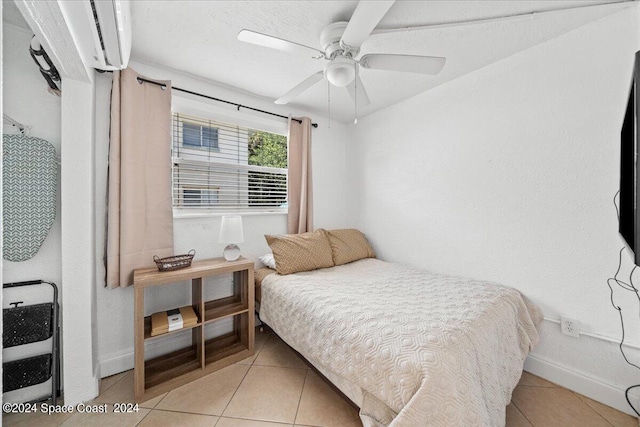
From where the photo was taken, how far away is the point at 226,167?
2553 mm

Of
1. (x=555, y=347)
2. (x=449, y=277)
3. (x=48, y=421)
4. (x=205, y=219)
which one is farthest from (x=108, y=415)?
(x=555, y=347)

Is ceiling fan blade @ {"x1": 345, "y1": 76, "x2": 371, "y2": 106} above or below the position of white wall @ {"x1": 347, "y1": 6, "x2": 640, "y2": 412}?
above

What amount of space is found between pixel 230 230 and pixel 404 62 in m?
1.72

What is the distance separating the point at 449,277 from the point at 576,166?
1.16m

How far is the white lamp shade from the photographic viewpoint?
2.13 meters

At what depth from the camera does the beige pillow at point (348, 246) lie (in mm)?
2738

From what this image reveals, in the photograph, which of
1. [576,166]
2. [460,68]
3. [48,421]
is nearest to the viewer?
[48,421]

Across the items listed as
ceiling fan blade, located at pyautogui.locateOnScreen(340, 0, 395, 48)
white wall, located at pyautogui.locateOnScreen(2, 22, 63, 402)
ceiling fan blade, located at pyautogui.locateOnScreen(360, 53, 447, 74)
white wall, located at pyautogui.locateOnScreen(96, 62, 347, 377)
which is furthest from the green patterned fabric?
ceiling fan blade, located at pyautogui.locateOnScreen(360, 53, 447, 74)

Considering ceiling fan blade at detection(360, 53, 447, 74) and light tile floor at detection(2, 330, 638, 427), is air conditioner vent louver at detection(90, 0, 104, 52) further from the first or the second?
light tile floor at detection(2, 330, 638, 427)

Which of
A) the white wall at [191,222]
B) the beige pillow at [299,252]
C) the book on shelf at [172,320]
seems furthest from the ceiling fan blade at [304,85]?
the book on shelf at [172,320]

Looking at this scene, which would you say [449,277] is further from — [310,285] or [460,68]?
[460,68]

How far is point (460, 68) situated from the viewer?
220 centimetres

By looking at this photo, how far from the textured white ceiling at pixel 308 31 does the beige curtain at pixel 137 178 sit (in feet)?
1.20

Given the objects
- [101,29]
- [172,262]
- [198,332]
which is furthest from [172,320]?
[101,29]
